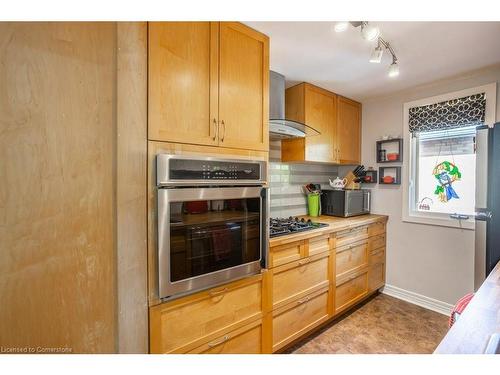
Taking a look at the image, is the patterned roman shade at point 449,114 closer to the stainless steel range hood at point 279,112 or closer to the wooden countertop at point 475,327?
the stainless steel range hood at point 279,112

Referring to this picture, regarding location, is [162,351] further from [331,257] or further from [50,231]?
[331,257]

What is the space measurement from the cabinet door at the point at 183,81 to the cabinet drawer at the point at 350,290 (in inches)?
70.8

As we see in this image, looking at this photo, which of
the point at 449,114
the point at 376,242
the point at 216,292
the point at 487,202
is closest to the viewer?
the point at 216,292

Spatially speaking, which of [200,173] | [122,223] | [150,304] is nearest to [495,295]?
[200,173]

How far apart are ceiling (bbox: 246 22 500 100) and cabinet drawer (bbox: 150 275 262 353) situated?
1.61 m

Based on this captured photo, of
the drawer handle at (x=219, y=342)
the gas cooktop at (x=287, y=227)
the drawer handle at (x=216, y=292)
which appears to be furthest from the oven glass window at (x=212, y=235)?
the drawer handle at (x=219, y=342)

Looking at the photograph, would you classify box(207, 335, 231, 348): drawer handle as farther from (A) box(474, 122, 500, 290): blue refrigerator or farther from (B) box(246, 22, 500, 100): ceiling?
(B) box(246, 22, 500, 100): ceiling

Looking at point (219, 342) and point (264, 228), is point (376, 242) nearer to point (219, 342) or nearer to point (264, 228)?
point (264, 228)

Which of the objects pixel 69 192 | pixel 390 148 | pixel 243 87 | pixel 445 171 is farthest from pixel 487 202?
pixel 69 192

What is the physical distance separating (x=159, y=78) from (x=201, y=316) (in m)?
1.23

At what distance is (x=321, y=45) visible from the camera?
1612 millimetres

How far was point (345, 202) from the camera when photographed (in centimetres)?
247

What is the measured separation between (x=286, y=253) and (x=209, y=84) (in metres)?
1.21
